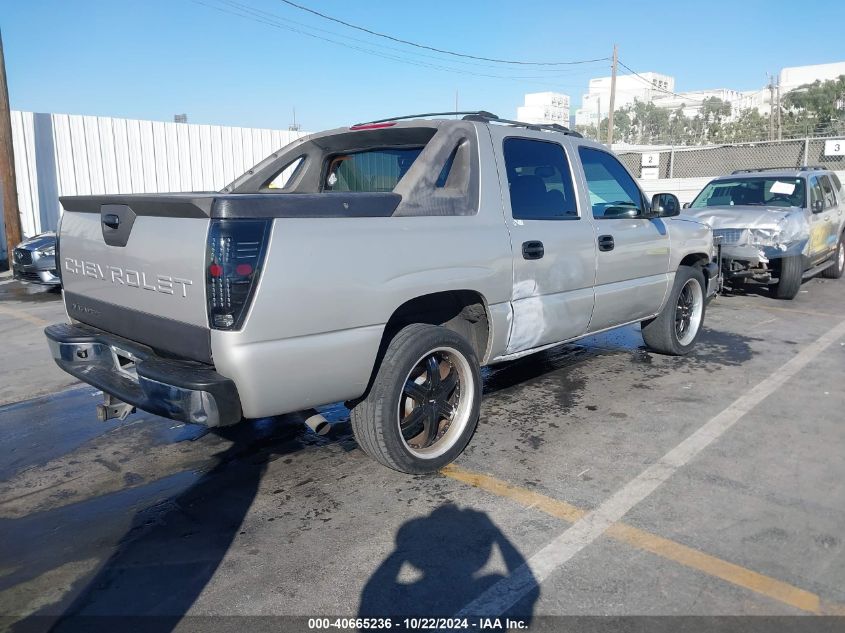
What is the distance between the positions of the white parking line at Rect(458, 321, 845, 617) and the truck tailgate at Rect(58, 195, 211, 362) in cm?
164

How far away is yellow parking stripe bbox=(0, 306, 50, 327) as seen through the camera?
8.37 meters

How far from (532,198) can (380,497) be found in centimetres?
218

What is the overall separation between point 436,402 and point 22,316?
24.1 ft

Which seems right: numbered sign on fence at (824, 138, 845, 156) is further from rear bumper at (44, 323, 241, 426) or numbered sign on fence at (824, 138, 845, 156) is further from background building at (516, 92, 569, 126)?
background building at (516, 92, 569, 126)

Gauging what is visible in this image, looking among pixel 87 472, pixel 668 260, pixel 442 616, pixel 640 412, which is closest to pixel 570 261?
pixel 640 412

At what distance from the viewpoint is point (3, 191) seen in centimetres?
1338

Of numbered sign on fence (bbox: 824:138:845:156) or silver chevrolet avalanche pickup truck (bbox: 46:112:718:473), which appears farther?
numbered sign on fence (bbox: 824:138:845:156)

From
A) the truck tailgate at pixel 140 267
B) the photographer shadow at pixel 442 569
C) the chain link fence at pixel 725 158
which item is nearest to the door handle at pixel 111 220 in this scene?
the truck tailgate at pixel 140 267

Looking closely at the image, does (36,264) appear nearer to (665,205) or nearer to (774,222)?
(665,205)

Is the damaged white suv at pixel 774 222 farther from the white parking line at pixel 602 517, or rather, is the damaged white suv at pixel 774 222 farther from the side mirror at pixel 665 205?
the white parking line at pixel 602 517

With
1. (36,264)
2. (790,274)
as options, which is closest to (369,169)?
(790,274)

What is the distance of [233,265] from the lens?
2.85m

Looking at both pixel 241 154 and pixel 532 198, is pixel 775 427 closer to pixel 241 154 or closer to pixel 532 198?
pixel 532 198

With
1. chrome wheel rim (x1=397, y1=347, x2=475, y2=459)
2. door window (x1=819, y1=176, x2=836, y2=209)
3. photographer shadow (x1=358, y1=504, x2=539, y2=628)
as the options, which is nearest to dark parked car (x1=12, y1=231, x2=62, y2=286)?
chrome wheel rim (x1=397, y1=347, x2=475, y2=459)
